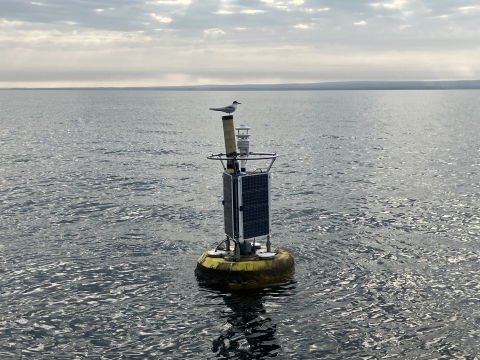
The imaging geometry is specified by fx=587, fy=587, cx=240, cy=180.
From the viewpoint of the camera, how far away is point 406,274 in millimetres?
31609

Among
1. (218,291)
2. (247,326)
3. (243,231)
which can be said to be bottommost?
(247,326)

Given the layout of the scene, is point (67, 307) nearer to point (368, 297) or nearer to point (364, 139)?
point (368, 297)

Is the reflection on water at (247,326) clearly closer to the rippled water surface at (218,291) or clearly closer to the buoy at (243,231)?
the rippled water surface at (218,291)

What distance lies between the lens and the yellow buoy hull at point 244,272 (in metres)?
29.4

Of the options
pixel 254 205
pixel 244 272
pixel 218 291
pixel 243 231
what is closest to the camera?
pixel 218 291

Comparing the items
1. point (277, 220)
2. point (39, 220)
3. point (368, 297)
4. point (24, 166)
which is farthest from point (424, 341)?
point (24, 166)

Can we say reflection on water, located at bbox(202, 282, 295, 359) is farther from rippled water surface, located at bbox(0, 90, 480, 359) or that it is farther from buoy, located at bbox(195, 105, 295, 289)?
buoy, located at bbox(195, 105, 295, 289)

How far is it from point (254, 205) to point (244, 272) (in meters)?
3.54

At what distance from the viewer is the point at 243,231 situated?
30234 millimetres

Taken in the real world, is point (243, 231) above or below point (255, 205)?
below

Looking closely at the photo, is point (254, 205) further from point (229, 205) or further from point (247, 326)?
point (247, 326)

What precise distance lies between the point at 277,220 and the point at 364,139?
72.4 meters

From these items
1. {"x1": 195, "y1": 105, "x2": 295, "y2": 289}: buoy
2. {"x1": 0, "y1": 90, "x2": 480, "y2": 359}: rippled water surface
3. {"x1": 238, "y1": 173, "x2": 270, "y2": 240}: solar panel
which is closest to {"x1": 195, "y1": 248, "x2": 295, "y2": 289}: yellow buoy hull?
{"x1": 195, "y1": 105, "x2": 295, "y2": 289}: buoy

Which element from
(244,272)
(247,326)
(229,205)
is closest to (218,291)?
(244,272)
